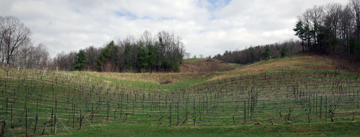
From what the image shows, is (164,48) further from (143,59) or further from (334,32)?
(334,32)

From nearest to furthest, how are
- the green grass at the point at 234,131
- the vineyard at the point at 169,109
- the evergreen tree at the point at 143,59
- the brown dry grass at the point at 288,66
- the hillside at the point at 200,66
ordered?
the green grass at the point at 234,131 < the vineyard at the point at 169,109 < the brown dry grass at the point at 288,66 < the evergreen tree at the point at 143,59 < the hillside at the point at 200,66

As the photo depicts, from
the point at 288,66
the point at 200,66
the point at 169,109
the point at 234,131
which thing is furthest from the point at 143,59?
the point at 234,131

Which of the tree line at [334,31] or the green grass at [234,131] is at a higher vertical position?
the tree line at [334,31]

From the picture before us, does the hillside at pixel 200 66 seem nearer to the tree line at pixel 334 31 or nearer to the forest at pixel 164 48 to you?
the forest at pixel 164 48

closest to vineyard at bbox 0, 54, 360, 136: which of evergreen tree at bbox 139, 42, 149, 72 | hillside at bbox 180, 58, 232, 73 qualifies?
evergreen tree at bbox 139, 42, 149, 72

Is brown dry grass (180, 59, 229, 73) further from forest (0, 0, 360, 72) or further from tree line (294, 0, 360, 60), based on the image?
tree line (294, 0, 360, 60)

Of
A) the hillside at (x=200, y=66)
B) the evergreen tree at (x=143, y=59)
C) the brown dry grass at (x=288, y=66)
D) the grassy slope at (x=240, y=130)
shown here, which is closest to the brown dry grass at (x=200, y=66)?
the hillside at (x=200, y=66)

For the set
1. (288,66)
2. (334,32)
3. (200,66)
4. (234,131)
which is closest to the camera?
(234,131)

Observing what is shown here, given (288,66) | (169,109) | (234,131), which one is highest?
(288,66)

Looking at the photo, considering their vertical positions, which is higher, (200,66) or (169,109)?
(200,66)

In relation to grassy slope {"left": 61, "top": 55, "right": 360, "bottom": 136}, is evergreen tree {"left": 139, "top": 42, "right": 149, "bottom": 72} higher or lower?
higher

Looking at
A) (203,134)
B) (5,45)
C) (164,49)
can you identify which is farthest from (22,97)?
(164,49)

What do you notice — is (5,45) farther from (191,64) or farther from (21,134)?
(191,64)

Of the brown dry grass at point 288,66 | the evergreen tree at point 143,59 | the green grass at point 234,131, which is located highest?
the evergreen tree at point 143,59
